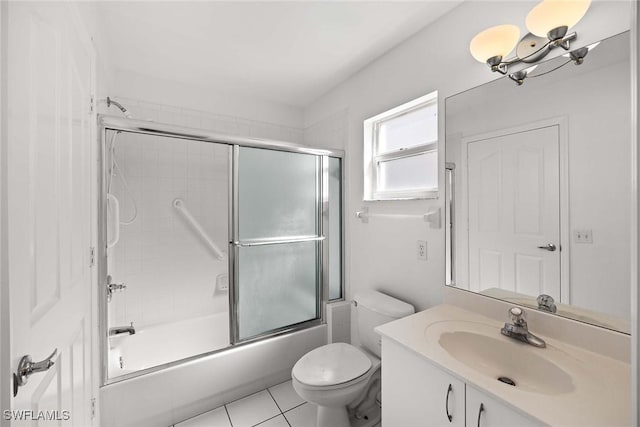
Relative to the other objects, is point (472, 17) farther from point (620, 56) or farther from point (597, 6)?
point (620, 56)

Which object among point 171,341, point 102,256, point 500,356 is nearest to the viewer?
point 500,356

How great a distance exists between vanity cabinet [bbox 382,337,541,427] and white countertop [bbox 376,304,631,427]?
29 mm

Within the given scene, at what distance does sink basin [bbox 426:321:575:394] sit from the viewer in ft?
2.92

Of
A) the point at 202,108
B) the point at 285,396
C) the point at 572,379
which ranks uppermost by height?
the point at 202,108

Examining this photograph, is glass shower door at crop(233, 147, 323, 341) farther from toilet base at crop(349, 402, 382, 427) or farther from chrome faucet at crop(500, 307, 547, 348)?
chrome faucet at crop(500, 307, 547, 348)

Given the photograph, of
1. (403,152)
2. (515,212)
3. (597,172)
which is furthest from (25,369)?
(403,152)

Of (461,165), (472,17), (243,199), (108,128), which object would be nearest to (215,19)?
(108,128)

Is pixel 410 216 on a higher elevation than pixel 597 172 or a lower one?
lower

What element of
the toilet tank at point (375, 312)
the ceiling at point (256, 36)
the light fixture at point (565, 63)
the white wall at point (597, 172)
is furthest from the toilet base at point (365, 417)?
the ceiling at point (256, 36)

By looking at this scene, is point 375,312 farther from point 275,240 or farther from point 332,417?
point 275,240

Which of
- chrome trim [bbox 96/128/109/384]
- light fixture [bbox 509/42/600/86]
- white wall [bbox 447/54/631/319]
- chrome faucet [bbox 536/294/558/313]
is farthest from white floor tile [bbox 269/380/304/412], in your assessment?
light fixture [bbox 509/42/600/86]

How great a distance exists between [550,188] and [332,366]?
1340 mm

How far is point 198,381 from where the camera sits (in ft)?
5.29

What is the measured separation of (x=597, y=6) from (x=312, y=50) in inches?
54.0
